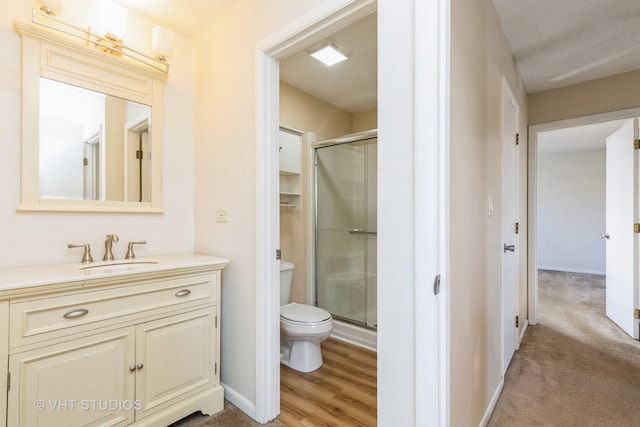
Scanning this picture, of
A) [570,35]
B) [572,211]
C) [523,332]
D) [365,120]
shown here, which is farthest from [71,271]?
[572,211]

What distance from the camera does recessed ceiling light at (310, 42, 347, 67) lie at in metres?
2.15

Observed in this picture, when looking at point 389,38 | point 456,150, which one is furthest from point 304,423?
A: point 389,38

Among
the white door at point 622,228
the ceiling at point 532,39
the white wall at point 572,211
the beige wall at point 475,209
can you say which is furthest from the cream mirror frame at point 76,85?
the white wall at point 572,211

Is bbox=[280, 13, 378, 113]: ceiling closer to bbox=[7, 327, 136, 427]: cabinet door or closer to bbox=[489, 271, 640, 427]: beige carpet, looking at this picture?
bbox=[7, 327, 136, 427]: cabinet door

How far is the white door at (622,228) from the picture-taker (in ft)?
8.87

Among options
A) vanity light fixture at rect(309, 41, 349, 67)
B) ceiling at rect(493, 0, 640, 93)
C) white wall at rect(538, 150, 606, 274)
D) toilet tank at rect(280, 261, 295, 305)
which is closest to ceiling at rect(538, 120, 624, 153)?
white wall at rect(538, 150, 606, 274)

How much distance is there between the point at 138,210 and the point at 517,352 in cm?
312

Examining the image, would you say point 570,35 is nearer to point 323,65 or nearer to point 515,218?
point 515,218

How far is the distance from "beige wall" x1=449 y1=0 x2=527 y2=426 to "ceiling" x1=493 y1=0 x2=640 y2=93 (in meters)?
0.18

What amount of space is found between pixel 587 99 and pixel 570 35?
104 centimetres

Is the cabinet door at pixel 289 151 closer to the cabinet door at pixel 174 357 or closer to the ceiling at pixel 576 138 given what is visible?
the cabinet door at pixel 174 357

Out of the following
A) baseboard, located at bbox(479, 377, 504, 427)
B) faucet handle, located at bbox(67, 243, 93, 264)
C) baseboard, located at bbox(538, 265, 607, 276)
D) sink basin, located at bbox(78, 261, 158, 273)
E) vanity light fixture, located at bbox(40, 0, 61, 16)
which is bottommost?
baseboard, located at bbox(538, 265, 607, 276)

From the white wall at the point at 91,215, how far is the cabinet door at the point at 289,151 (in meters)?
0.85

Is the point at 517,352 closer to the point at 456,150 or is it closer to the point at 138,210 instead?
the point at 456,150
